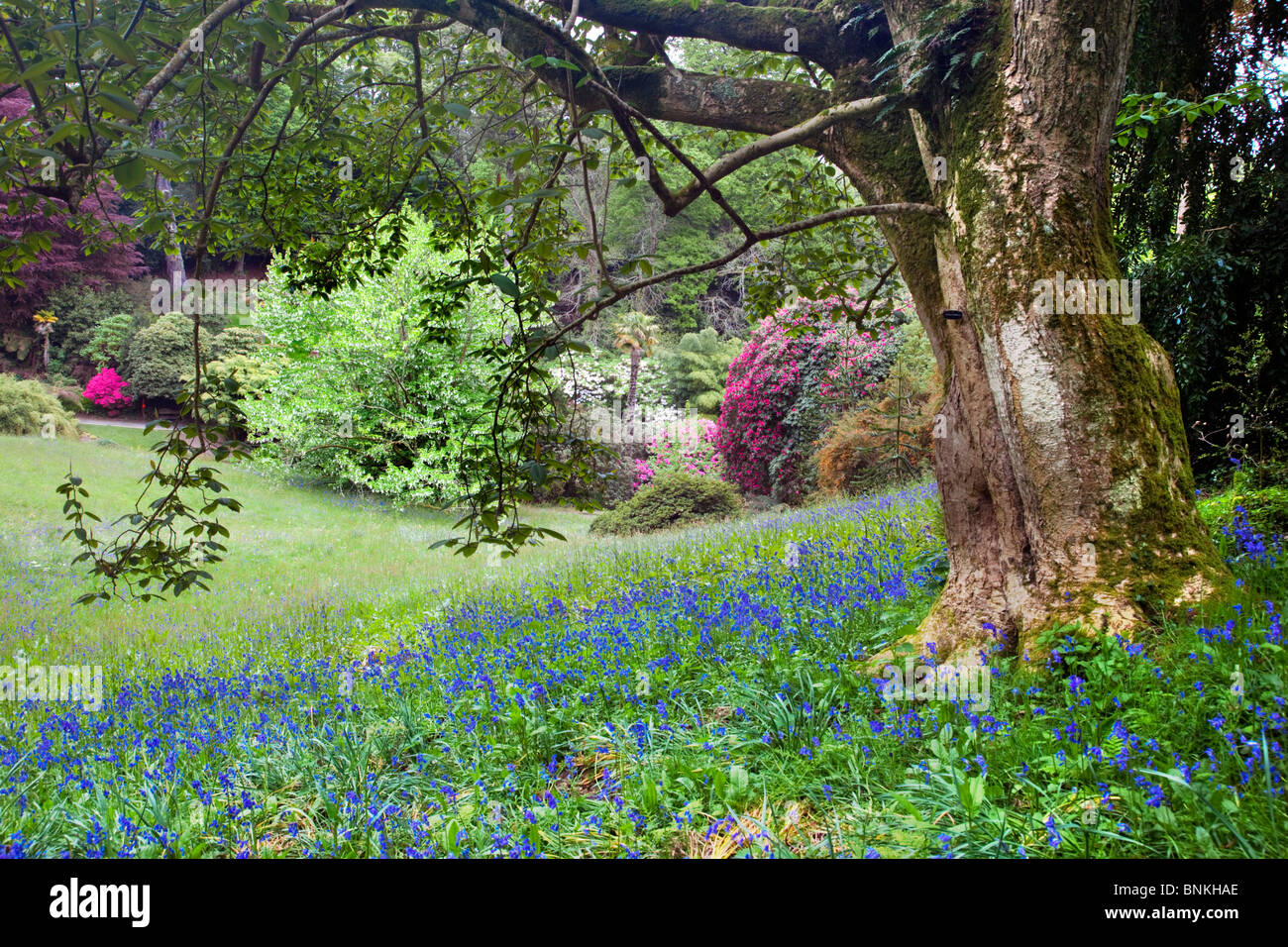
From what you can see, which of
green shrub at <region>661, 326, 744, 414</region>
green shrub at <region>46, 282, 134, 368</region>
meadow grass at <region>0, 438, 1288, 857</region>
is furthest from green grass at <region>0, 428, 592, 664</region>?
green shrub at <region>661, 326, 744, 414</region>

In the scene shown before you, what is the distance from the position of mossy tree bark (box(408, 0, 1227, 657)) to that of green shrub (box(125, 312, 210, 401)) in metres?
23.8

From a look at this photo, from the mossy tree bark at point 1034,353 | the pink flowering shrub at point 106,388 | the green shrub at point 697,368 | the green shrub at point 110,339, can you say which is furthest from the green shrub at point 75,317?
the mossy tree bark at point 1034,353

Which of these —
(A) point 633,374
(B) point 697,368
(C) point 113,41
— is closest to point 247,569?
(C) point 113,41

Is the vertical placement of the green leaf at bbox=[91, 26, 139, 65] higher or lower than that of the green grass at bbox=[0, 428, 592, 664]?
higher

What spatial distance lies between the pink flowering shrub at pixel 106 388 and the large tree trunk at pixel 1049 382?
2640 centimetres

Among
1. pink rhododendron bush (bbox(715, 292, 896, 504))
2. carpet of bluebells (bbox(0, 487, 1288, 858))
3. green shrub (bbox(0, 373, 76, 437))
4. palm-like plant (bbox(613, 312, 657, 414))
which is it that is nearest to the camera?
carpet of bluebells (bbox(0, 487, 1288, 858))

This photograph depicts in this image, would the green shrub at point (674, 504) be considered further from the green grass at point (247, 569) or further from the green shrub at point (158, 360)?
the green shrub at point (158, 360)

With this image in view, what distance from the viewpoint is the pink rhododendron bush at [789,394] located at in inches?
519

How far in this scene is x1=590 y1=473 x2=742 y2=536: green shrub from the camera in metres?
12.8

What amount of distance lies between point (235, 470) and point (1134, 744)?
22.7 meters

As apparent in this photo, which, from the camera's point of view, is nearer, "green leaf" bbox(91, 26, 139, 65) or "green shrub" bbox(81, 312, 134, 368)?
"green leaf" bbox(91, 26, 139, 65)

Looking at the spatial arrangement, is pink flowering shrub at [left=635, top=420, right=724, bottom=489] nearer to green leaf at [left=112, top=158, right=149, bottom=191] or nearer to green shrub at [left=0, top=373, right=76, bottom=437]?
green shrub at [left=0, top=373, right=76, bottom=437]

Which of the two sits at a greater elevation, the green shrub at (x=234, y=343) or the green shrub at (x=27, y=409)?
the green shrub at (x=234, y=343)
